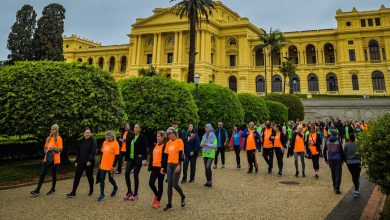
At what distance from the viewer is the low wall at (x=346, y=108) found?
41.9 m

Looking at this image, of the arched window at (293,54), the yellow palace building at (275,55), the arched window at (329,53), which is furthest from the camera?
the arched window at (293,54)

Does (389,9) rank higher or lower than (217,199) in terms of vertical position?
higher

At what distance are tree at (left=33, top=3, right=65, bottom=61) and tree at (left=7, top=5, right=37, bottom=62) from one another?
1150mm

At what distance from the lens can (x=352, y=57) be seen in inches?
2189

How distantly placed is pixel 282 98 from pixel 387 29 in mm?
31295

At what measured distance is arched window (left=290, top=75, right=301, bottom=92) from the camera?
58750 millimetres

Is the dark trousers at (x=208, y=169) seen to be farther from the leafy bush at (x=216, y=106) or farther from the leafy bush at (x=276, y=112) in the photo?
the leafy bush at (x=276, y=112)

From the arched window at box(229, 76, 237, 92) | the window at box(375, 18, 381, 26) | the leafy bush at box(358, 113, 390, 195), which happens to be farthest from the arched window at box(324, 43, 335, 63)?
the leafy bush at box(358, 113, 390, 195)

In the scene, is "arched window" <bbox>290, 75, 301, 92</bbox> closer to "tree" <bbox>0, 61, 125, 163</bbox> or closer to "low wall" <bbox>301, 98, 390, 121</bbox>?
"low wall" <bbox>301, 98, 390, 121</bbox>

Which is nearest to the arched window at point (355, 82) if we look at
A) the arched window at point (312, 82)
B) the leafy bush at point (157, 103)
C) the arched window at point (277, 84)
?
the arched window at point (312, 82)

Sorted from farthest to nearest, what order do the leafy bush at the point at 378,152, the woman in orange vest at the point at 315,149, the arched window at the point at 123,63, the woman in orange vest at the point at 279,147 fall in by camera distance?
1. the arched window at the point at 123,63
2. the woman in orange vest at the point at 279,147
3. the woman in orange vest at the point at 315,149
4. the leafy bush at the point at 378,152

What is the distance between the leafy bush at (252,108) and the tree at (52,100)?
1782 centimetres

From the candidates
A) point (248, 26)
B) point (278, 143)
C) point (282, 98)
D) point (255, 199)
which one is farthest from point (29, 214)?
point (248, 26)

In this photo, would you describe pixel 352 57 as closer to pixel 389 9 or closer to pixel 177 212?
pixel 389 9
